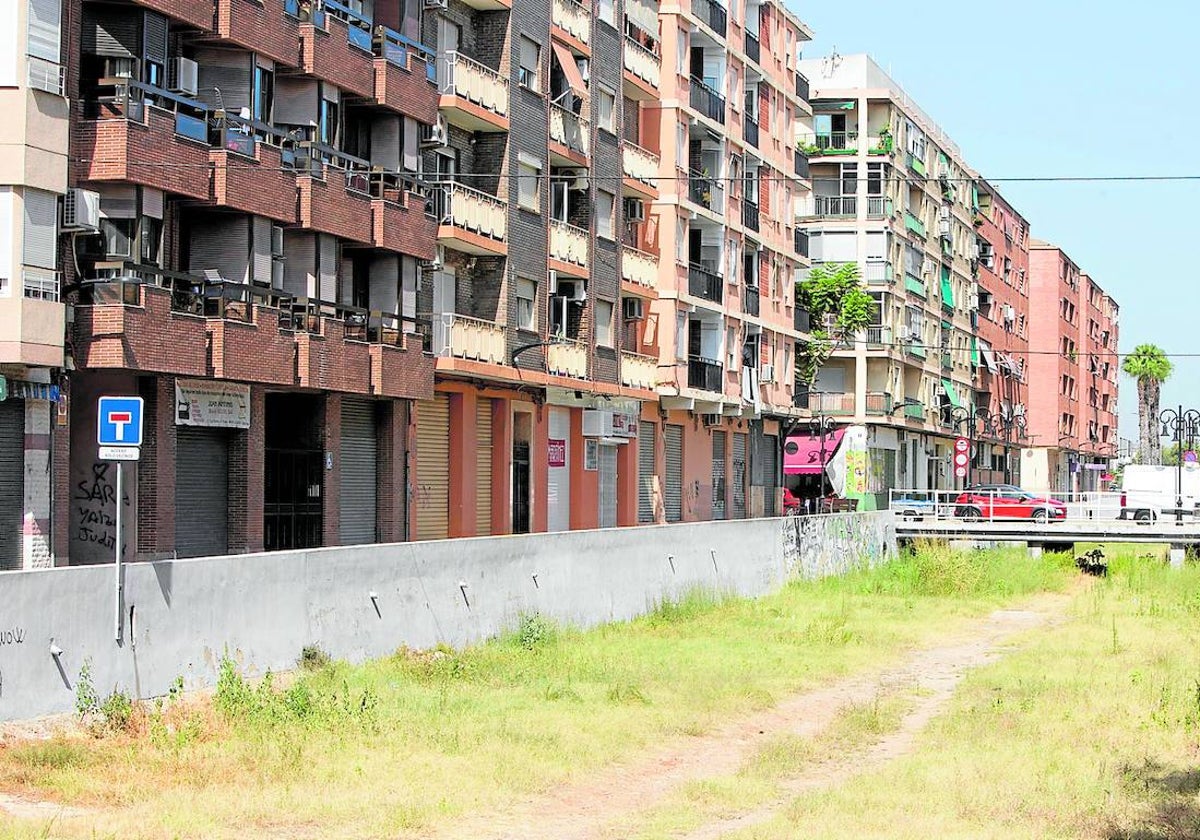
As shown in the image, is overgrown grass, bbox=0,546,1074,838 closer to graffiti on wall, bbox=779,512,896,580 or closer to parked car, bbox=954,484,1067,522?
graffiti on wall, bbox=779,512,896,580

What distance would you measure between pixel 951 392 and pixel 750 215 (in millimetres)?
37306

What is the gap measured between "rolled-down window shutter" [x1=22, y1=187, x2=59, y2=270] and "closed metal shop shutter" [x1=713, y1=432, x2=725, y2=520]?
119 feet

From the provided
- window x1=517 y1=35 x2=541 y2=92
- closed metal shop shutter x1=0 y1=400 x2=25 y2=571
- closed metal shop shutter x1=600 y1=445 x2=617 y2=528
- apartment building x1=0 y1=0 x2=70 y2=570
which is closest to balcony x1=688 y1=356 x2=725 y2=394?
closed metal shop shutter x1=600 y1=445 x2=617 y2=528

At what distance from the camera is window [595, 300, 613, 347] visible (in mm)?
50156

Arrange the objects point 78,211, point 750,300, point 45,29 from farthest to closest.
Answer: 1. point 750,300
2. point 78,211
3. point 45,29

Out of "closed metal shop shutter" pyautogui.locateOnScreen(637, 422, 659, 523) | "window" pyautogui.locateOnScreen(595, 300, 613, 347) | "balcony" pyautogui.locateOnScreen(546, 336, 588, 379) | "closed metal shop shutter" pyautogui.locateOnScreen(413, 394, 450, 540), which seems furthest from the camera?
"closed metal shop shutter" pyautogui.locateOnScreen(637, 422, 659, 523)

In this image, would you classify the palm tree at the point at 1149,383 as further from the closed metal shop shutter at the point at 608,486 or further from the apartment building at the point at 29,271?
the apartment building at the point at 29,271

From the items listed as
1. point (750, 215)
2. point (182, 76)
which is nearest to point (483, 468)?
point (182, 76)

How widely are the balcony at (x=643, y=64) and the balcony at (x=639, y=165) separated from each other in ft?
6.49

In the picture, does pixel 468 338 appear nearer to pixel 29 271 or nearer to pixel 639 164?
pixel 639 164

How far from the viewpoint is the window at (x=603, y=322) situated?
50.2 meters

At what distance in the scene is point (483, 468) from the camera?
145 feet

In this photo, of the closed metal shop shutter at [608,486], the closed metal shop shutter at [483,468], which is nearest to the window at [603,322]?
the closed metal shop shutter at [608,486]

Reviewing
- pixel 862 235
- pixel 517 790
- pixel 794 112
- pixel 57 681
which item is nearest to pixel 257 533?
pixel 57 681
